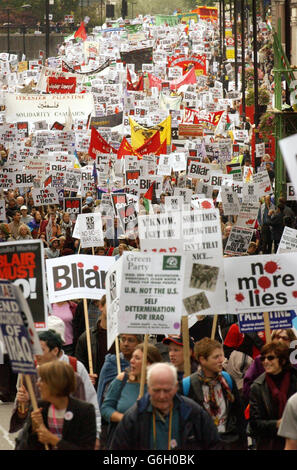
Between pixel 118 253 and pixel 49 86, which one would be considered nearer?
pixel 118 253

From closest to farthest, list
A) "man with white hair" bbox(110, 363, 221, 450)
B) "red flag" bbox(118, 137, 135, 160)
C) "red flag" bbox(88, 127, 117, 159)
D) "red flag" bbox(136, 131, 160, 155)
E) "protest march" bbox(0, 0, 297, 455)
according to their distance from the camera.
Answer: "man with white hair" bbox(110, 363, 221, 450), "protest march" bbox(0, 0, 297, 455), "red flag" bbox(88, 127, 117, 159), "red flag" bbox(118, 137, 135, 160), "red flag" bbox(136, 131, 160, 155)

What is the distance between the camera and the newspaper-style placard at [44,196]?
22.2 metres

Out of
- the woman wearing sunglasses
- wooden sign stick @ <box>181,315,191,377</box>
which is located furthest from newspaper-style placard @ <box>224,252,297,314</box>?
the woman wearing sunglasses

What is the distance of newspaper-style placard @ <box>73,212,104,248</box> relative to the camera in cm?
1468

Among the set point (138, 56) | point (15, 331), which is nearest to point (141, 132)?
point (15, 331)

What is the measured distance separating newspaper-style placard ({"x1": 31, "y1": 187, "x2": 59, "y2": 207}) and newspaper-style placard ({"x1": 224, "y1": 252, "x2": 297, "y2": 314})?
1400cm

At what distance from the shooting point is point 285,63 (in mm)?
24438

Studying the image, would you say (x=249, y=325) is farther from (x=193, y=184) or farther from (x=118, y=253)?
(x=193, y=184)

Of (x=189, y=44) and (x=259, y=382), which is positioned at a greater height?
(x=259, y=382)

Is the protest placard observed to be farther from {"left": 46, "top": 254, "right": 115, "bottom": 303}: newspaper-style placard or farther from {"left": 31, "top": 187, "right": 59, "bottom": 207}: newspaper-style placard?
{"left": 31, "top": 187, "right": 59, "bottom": 207}: newspaper-style placard

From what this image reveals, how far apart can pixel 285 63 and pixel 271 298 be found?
16.6 meters

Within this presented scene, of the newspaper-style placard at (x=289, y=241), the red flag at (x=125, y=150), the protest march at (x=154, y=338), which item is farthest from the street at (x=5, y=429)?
the red flag at (x=125, y=150)

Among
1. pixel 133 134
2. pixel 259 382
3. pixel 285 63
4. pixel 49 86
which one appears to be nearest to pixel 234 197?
pixel 285 63

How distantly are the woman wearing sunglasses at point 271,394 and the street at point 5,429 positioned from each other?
262cm
